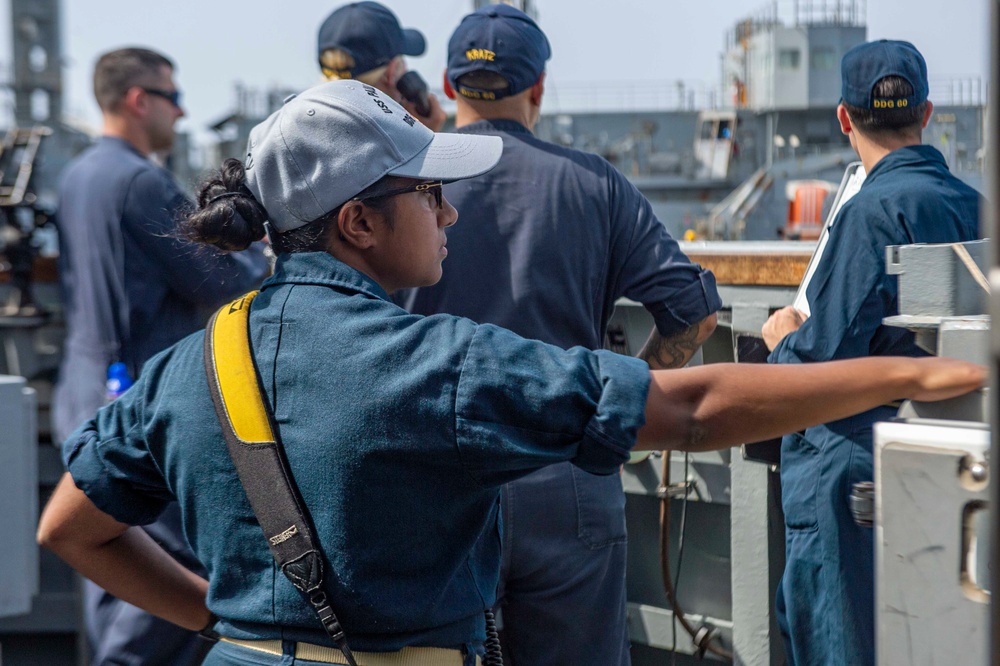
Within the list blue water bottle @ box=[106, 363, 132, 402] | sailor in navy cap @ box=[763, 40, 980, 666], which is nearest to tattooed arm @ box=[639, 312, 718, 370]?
sailor in navy cap @ box=[763, 40, 980, 666]

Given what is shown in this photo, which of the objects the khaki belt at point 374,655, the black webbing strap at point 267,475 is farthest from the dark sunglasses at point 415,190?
the khaki belt at point 374,655

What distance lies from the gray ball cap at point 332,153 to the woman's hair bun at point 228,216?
0.10 ft

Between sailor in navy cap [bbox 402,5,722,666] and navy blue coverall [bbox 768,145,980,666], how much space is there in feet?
1.10

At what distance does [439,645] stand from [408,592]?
11 cm

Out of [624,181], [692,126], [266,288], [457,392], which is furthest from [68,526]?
[692,126]

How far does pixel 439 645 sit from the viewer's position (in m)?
1.76

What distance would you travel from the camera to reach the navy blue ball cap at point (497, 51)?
3.00 m

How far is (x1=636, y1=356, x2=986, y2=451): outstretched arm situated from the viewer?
5.24 feet

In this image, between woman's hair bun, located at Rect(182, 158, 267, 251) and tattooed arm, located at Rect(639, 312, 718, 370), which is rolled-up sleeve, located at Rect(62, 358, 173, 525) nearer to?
woman's hair bun, located at Rect(182, 158, 267, 251)

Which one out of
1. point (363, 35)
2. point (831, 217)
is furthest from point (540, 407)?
point (363, 35)

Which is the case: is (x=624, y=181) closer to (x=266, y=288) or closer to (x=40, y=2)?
(x=266, y=288)

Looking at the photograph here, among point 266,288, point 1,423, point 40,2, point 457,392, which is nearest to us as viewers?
point 457,392

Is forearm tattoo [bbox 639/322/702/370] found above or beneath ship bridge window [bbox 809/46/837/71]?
beneath

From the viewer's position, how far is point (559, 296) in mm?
2850
